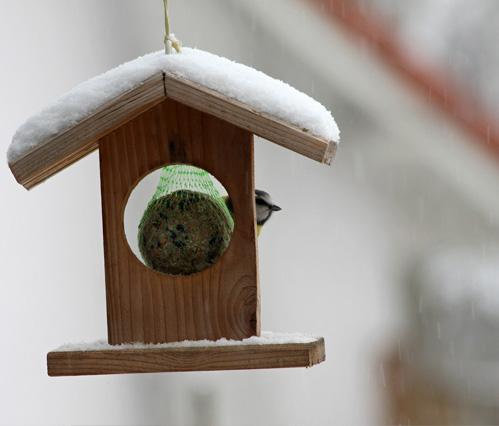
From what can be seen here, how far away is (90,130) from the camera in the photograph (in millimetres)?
1525

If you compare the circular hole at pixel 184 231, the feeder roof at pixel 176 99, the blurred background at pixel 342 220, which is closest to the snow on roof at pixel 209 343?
the circular hole at pixel 184 231

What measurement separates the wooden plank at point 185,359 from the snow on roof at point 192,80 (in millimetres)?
326

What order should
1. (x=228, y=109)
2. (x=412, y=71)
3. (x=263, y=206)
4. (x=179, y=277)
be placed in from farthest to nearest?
(x=412, y=71), (x=263, y=206), (x=179, y=277), (x=228, y=109)

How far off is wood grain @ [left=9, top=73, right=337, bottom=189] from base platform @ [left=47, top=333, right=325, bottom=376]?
0.29 meters

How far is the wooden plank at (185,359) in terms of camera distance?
1538 millimetres

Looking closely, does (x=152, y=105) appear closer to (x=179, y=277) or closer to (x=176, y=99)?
(x=176, y=99)

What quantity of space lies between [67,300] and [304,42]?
1.51 metres

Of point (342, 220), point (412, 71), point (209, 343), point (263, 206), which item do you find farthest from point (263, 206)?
point (342, 220)

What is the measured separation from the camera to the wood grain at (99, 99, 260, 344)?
1.63m

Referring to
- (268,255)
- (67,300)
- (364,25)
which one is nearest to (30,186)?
(67,300)

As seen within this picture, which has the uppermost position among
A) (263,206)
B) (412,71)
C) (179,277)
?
(412,71)

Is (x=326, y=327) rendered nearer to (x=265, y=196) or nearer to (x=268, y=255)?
(x=268, y=255)

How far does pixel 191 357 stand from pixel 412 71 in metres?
2.58

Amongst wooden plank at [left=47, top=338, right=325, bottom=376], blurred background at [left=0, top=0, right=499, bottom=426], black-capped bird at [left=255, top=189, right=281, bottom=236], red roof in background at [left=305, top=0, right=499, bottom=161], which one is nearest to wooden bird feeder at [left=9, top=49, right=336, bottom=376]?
wooden plank at [left=47, top=338, right=325, bottom=376]
